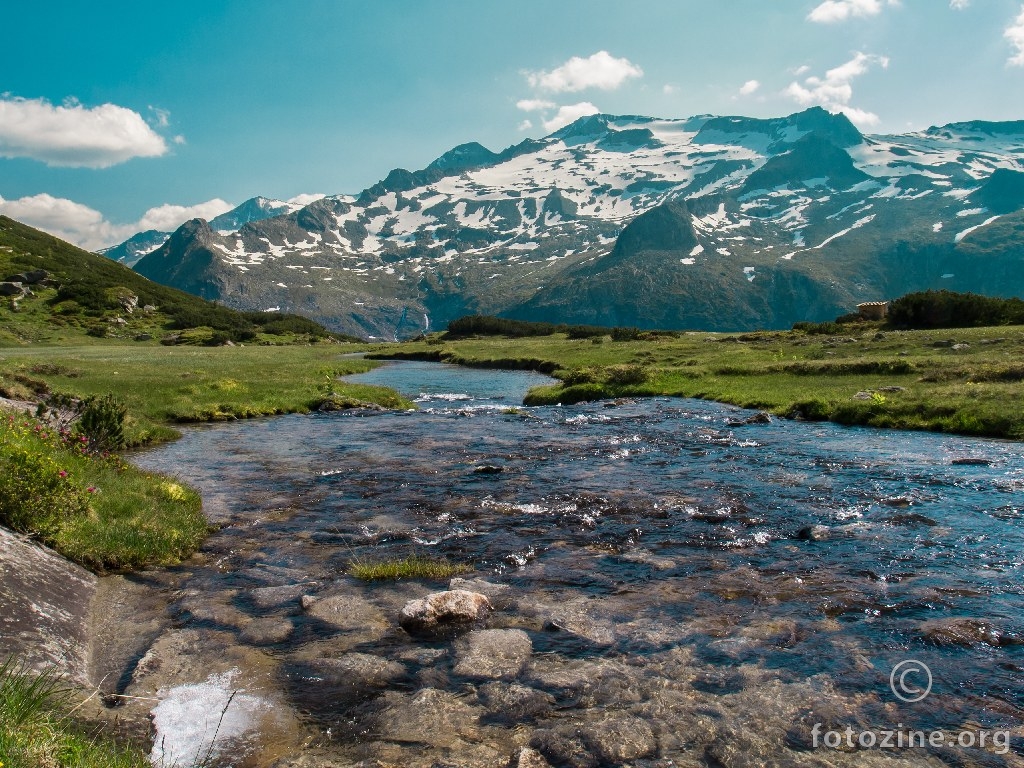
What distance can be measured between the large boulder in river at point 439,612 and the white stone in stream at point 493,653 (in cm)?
47

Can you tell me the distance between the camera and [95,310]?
13025 cm

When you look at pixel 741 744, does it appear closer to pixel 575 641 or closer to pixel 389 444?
pixel 575 641

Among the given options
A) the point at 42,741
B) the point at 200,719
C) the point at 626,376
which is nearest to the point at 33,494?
the point at 200,719

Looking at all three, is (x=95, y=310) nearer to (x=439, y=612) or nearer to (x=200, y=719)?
(x=439, y=612)

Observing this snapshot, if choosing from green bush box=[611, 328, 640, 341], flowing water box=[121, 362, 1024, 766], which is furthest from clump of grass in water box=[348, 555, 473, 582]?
green bush box=[611, 328, 640, 341]

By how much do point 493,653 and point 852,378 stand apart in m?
36.1

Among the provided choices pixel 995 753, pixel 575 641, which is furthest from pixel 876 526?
pixel 575 641

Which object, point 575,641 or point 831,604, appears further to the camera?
point 831,604

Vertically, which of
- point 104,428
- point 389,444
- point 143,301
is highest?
point 143,301

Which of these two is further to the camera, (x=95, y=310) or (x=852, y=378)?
(x=95, y=310)

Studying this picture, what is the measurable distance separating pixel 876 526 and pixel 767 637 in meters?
6.90

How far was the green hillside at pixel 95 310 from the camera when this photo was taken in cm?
11550

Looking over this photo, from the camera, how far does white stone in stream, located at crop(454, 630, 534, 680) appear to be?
8.14 metres

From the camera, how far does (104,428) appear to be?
798 inches
